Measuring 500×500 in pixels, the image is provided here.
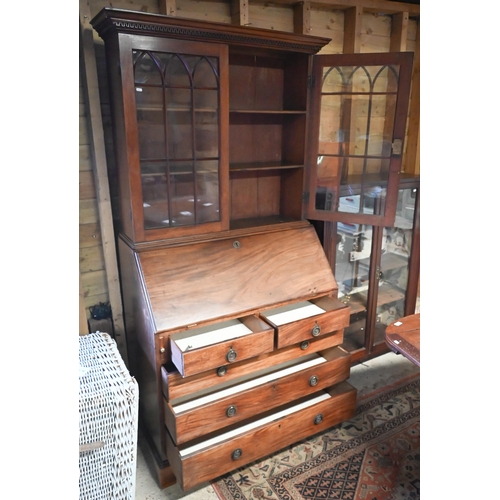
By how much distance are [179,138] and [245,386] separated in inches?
40.4

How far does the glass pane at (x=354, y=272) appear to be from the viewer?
2303mm

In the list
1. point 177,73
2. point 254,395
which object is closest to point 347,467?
point 254,395

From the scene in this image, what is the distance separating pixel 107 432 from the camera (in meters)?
1.38

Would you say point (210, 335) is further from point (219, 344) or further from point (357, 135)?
point (357, 135)

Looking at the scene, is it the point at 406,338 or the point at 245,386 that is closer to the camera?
the point at 406,338

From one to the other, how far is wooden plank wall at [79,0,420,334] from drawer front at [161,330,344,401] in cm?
50

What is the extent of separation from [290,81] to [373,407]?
1698 millimetres

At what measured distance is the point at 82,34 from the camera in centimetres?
160

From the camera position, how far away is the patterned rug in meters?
1.65

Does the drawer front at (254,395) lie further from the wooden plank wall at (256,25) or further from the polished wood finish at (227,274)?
the wooden plank wall at (256,25)

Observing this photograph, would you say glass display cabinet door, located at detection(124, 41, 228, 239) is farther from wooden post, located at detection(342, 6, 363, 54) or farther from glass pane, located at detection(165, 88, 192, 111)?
wooden post, located at detection(342, 6, 363, 54)

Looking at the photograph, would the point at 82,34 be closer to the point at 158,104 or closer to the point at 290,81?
the point at 158,104

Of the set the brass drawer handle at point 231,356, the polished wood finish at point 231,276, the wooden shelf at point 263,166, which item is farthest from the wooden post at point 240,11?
the brass drawer handle at point 231,356
